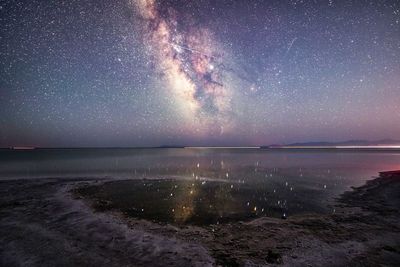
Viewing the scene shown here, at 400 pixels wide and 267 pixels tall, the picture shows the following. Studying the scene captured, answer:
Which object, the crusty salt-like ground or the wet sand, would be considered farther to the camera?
the wet sand

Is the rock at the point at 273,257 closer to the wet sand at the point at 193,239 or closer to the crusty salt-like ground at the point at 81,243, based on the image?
the wet sand at the point at 193,239

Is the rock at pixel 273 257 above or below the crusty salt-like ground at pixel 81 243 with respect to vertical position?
below

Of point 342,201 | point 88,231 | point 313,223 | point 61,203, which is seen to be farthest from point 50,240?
point 342,201

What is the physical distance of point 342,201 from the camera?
20.1 meters

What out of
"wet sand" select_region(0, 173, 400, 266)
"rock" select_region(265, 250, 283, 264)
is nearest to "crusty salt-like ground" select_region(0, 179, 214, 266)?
"wet sand" select_region(0, 173, 400, 266)

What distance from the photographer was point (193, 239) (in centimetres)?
1166

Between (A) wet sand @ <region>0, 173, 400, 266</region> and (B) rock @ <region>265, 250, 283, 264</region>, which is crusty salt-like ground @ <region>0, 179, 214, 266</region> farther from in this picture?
(B) rock @ <region>265, 250, 283, 264</region>

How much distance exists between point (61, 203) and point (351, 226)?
21.5m

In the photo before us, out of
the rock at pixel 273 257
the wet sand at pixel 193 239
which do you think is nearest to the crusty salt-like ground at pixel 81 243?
the wet sand at pixel 193 239

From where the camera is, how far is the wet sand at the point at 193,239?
31.0 ft

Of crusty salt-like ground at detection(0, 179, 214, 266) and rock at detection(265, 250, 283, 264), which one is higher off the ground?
crusty salt-like ground at detection(0, 179, 214, 266)

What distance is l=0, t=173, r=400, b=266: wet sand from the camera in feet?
31.0

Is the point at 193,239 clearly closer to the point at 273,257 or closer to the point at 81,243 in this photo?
the point at 273,257

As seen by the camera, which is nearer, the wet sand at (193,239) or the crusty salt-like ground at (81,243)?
the crusty salt-like ground at (81,243)
